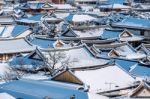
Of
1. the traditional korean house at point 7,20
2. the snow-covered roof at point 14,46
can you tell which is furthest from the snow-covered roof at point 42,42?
the traditional korean house at point 7,20

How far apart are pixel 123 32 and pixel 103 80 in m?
14.0

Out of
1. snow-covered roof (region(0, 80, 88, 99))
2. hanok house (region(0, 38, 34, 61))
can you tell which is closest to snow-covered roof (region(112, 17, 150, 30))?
hanok house (region(0, 38, 34, 61))

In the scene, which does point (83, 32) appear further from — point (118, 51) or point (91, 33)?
point (118, 51)

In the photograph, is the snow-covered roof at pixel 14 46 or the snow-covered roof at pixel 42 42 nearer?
the snow-covered roof at pixel 14 46

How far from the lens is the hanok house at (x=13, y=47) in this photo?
79.6 ft

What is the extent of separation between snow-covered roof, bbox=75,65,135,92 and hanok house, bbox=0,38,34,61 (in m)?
7.78

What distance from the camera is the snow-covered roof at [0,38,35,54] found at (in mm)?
24469

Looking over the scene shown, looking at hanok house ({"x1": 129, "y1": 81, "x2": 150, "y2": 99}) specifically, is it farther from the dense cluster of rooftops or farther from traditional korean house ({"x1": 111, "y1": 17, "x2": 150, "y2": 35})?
traditional korean house ({"x1": 111, "y1": 17, "x2": 150, "y2": 35})

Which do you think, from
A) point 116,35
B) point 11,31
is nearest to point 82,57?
point 116,35

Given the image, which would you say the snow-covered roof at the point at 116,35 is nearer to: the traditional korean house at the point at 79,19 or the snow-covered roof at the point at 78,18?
the traditional korean house at the point at 79,19

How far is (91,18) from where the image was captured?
42219 millimetres

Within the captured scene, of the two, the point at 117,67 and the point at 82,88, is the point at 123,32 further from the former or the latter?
the point at 82,88

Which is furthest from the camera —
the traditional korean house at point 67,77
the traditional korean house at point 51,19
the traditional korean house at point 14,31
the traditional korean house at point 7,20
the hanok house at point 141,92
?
the traditional korean house at point 51,19

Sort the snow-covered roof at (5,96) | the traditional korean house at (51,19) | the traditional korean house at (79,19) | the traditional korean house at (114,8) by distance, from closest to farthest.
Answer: the snow-covered roof at (5,96), the traditional korean house at (51,19), the traditional korean house at (79,19), the traditional korean house at (114,8)
